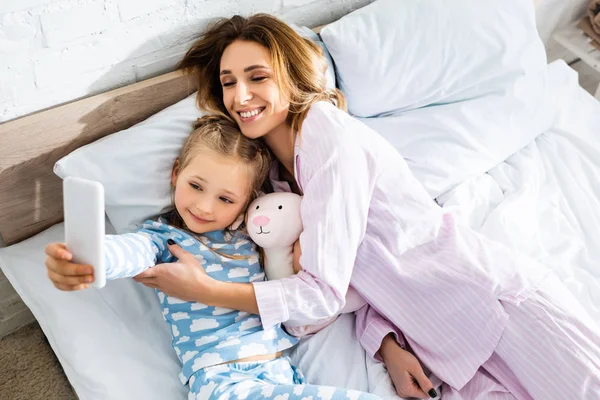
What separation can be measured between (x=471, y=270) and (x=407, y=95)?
51 cm

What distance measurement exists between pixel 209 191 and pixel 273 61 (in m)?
0.30

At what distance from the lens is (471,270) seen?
1235 mm

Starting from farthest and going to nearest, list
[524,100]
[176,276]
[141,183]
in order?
1. [524,100]
2. [141,183]
3. [176,276]

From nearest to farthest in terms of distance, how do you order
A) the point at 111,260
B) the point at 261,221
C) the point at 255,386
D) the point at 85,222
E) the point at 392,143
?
the point at 85,222 → the point at 111,260 → the point at 255,386 → the point at 261,221 → the point at 392,143

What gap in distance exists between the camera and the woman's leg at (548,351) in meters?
1.13

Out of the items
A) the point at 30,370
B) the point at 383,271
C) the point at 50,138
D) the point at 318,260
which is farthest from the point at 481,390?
the point at 30,370

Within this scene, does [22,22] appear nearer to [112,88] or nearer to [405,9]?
[112,88]

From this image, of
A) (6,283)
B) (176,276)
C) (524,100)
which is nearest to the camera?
Answer: (176,276)

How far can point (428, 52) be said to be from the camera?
1.55 meters

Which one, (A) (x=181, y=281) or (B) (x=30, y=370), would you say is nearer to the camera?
(A) (x=181, y=281)

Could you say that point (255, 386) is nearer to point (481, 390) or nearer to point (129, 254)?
point (129, 254)

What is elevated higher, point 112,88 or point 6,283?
point 112,88

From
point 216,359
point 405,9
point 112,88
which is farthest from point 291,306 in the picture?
point 405,9

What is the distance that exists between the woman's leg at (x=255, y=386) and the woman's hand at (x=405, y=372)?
13cm
